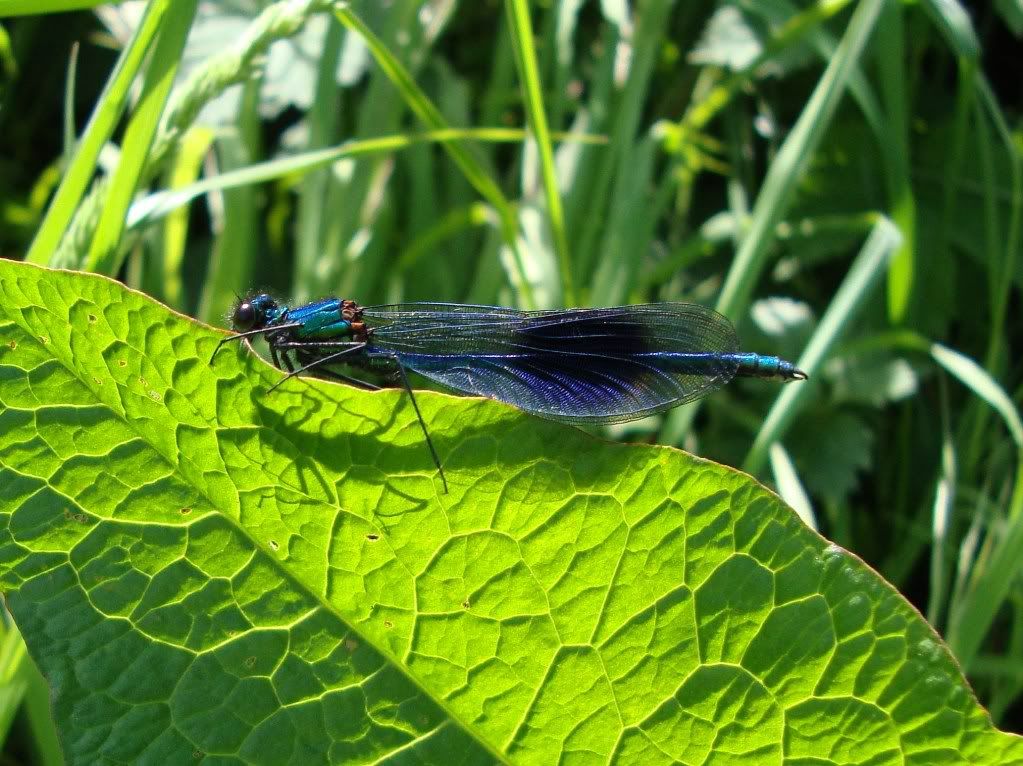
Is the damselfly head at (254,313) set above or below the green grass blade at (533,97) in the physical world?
below

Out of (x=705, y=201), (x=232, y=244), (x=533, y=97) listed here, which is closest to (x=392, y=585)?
(x=533, y=97)

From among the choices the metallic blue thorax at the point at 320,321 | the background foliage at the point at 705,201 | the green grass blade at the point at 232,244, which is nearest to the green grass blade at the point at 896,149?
the background foliage at the point at 705,201

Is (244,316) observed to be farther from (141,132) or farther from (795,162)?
(795,162)

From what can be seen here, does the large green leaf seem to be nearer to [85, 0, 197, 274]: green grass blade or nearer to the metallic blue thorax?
[85, 0, 197, 274]: green grass blade

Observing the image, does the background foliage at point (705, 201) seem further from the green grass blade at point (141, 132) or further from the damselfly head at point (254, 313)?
the green grass blade at point (141, 132)

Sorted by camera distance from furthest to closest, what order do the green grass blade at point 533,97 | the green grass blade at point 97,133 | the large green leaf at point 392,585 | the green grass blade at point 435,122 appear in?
the green grass blade at point 533,97 → the green grass blade at point 435,122 → the green grass blade at point 97,133 → the large green leaf at point 392,585

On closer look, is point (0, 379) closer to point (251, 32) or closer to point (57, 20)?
point (251, 32)
